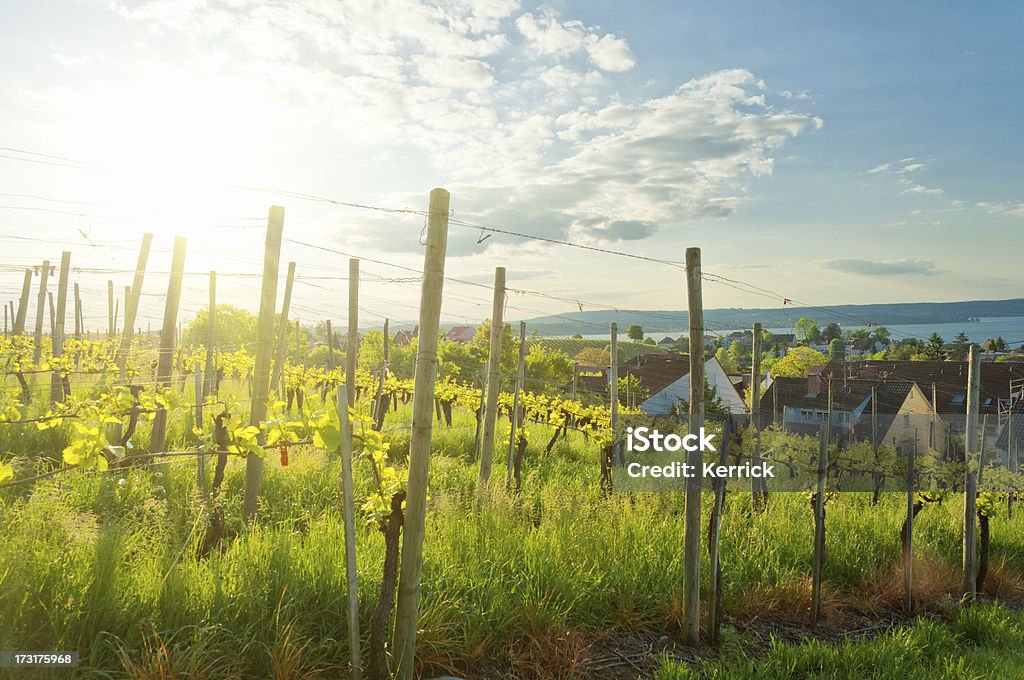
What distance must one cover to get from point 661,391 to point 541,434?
2942cm

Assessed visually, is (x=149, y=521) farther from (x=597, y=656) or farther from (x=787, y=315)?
(x=787, y=315)

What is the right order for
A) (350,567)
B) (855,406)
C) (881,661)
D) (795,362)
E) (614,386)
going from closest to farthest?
(350,567) < (881,661) < (614,386) < (855,406) < (795,362)

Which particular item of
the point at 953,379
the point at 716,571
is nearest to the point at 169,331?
the point at 716,571

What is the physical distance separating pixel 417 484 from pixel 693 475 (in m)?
2.49

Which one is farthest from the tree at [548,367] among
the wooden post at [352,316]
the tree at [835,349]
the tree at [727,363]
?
the wooden post at [352,316]

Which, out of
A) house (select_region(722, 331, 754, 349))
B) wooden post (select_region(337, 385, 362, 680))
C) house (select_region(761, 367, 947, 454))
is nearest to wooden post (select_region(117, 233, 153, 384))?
wooden post (select_region(337, 385, 362, 680))

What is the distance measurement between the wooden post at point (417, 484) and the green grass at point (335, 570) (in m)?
0.38

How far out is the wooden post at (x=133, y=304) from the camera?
8.50 meters

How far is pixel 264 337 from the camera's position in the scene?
218 inches

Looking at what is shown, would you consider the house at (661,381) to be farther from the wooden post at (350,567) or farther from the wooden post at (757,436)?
the wooden post at (350,567)

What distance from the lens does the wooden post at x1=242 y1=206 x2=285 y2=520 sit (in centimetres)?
543

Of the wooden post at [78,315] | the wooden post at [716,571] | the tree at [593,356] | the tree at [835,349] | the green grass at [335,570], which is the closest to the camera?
the green grass at [335,570]

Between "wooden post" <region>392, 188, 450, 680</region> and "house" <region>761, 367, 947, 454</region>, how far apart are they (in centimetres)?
2721

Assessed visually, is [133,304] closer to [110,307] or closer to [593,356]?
[110,307]
